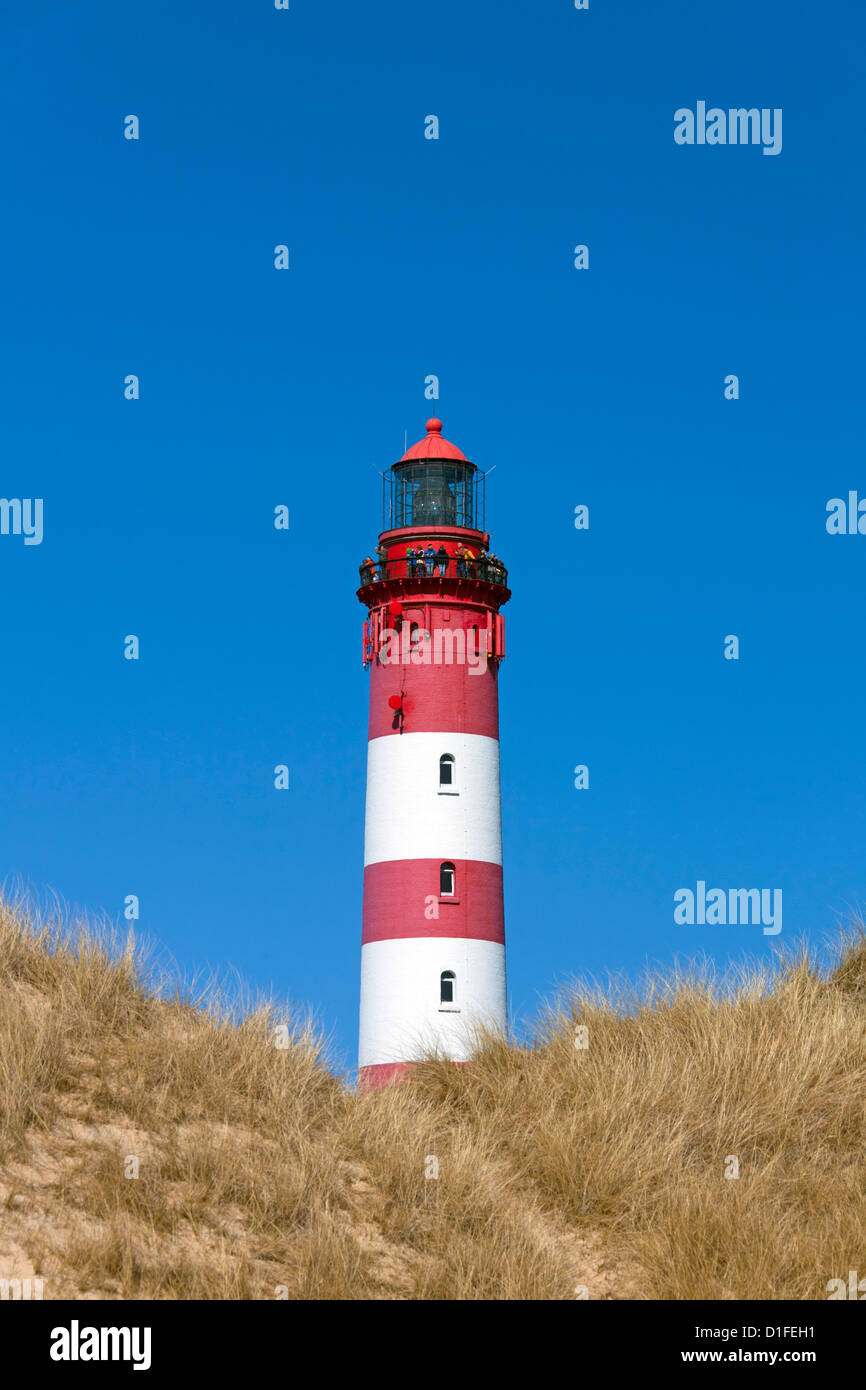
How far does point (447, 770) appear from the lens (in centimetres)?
3117

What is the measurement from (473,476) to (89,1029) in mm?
22320

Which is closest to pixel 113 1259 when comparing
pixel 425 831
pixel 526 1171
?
pixel 526 1171

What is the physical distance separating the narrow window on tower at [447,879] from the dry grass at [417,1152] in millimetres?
14829

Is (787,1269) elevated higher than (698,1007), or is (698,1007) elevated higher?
(698,1007)

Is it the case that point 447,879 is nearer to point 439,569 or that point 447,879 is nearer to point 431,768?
point 431,768

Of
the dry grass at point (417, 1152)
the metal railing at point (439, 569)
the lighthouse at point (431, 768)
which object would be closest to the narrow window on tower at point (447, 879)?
the lighthouse at point (431, 768)

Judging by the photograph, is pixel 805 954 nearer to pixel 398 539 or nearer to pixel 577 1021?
pixel 577 1021

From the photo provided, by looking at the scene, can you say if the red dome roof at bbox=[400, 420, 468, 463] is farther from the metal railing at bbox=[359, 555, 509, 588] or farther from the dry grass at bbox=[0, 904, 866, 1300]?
the dry grass at bbox=[0, 904, 866, 1300]

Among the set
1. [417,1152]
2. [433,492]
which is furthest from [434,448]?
[417,1152]

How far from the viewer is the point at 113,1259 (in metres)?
10.5
